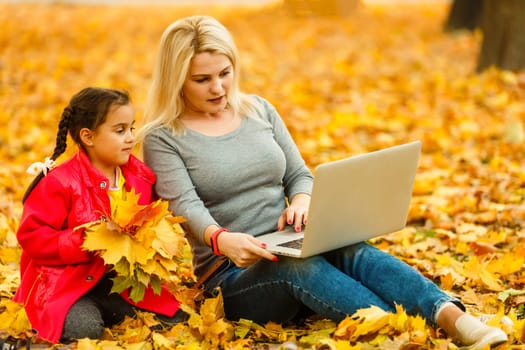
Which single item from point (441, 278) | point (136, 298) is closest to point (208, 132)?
point (136, 298)

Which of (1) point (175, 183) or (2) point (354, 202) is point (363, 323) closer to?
(2) point (354, 202)

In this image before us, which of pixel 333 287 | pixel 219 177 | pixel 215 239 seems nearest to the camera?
pixel 333 287

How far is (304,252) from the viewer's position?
2.75 metres

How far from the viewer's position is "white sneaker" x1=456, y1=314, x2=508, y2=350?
258 centimetres

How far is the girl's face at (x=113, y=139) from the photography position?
116 inches

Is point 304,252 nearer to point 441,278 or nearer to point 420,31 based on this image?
point 441,278

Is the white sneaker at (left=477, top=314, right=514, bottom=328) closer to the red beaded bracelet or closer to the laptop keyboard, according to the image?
the laptop keyboard

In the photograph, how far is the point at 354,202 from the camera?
2.85 metres

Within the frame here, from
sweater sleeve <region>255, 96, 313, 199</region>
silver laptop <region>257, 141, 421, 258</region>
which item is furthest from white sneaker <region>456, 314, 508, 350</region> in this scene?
sweater sleeve <region>255, 96, 313, 199</region>

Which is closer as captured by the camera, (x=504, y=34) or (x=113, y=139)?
(x=113, y=139)

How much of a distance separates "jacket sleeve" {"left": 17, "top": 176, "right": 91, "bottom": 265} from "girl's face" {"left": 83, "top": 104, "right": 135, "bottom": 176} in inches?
7.6

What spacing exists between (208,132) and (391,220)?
78 centimetres

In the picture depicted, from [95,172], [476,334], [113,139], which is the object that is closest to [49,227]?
[95,172]

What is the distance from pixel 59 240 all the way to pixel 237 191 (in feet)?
2.32
